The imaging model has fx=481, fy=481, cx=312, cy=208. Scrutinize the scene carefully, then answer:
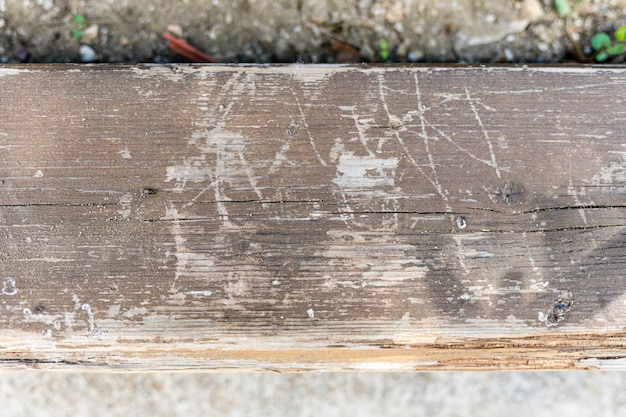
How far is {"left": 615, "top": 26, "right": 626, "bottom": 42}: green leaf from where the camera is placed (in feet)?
6.61

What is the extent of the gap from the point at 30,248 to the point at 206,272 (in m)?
0.56

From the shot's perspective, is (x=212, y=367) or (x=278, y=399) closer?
(x=212, y=367)

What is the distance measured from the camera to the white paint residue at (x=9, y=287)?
152 cm

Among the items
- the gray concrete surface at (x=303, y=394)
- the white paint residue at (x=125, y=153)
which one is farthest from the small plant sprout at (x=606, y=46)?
the white paint residue at (x=125, y=153)

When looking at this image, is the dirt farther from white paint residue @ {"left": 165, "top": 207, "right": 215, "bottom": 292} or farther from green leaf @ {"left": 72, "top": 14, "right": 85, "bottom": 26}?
white paint residue @ {"left": 165, "top": 207, "right": 215, "bottom": 292}

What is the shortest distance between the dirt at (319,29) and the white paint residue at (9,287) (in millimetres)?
1008

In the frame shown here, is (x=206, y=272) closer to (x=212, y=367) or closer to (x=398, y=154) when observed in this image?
(x=212, y=367)

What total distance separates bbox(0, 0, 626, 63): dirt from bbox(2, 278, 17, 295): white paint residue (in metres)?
1.01

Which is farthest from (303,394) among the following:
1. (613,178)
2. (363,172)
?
(613,178)

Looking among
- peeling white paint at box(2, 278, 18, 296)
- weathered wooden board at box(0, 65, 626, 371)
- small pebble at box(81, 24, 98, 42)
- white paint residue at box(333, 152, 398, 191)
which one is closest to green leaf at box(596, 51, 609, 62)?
weathered wooden board at box(0, 65, 626, 371)

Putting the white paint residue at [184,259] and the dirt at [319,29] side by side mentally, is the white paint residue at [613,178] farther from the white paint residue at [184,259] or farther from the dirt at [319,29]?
the white paint residue at [184,259]

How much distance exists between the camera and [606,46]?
2.06 metres

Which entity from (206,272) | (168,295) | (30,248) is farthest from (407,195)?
(30,248)

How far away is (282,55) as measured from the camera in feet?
6.84
